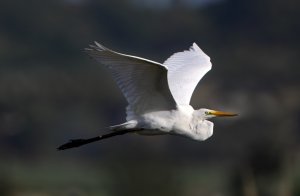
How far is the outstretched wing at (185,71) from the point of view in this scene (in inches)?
286

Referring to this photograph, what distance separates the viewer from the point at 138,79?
6504 millimetres

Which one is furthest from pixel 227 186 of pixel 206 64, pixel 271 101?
pixel 271 101

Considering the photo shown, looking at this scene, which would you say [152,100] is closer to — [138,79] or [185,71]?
[138,79]

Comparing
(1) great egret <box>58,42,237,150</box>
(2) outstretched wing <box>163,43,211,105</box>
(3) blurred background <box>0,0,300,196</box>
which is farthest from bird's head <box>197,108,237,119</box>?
(3) blurred background <box>0,0,300,196</box>

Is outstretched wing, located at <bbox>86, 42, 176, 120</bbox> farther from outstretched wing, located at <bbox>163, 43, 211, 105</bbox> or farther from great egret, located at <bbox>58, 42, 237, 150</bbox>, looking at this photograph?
outstretched wing, located at <bbox>163, 43, 211, 105</bbox>

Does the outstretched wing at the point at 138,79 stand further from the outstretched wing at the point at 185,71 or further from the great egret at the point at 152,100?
the outstretched wing at the point at 185,71

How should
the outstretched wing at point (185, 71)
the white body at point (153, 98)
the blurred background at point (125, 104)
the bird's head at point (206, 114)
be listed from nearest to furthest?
the white body at point (153, 98) → the bird's head at point (206, 114) → the outstretched wing at point (185, 71) → the blurred background at point (125, 104)

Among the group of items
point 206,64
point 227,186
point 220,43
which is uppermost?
point 220,43

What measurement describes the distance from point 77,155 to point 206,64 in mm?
10517

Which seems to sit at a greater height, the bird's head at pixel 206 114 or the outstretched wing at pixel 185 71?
the outstretched wing at pixel 185 71

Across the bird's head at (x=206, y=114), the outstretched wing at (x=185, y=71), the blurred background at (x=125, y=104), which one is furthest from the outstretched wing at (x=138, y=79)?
the blurred background at (x=125, y=104)

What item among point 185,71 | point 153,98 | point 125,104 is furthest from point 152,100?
point 125,104

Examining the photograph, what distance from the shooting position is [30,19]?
29312mm

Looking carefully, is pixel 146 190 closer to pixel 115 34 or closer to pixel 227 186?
pixel 227 186
